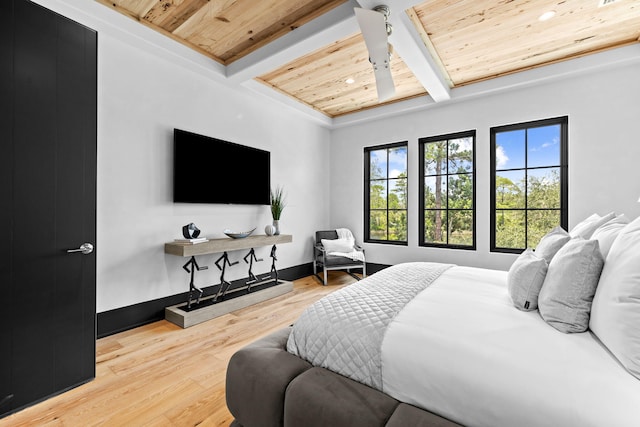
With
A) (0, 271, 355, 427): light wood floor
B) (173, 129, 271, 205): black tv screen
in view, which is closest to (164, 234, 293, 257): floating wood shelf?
(173, 129, 271, 205): black tv screen

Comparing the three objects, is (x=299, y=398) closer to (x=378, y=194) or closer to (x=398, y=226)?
(x=398, y=226)

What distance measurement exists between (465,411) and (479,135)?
368 centimetres

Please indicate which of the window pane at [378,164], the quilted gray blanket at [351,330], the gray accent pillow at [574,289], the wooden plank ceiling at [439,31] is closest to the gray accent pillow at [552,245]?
the gray accent pillow at [574,289]

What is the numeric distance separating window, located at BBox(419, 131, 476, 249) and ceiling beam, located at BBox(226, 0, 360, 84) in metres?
2.36

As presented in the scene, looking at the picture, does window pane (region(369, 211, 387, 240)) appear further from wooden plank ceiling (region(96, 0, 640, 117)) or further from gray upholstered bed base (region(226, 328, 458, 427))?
gray upholstered bed base (region(226, 328, 458, 427))

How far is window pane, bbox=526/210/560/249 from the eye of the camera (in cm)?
341

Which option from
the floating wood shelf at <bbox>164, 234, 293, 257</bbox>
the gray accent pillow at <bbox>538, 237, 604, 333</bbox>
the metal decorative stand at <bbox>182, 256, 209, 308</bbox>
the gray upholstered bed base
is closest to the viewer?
the gray upholstered bed base

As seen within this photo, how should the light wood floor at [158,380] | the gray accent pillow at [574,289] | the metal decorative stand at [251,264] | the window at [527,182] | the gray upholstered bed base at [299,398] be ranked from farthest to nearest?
the metal decorative stand at [251,264]
the window at [527,182]
the light wood floor at [158,380]
the gray accent pillow at [574,289]
the gray upholstered bed base at [299,398]

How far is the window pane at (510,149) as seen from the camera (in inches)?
142

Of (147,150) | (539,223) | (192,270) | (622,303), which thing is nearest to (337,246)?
(192,270)

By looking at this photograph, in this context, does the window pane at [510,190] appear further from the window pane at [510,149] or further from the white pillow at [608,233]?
the white pillow at [608,233]

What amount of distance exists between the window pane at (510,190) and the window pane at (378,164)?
1.63m

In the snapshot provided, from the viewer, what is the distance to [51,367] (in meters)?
1.67

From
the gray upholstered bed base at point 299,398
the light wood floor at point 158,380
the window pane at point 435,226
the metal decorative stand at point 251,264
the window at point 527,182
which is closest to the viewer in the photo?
the gray upholstered bed base at point 299,398
